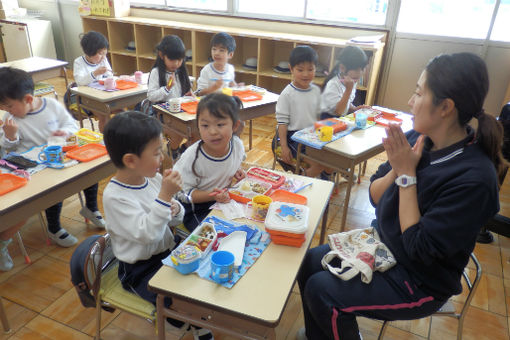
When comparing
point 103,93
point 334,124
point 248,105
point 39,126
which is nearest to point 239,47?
point 248,105

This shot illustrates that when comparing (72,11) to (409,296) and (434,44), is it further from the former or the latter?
(409,296)

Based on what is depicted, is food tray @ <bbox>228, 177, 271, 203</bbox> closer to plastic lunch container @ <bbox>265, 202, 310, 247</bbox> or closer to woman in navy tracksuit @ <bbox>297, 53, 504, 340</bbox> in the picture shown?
plastic lunch container @ <bbox>265, 202, 310, 247</bbox>

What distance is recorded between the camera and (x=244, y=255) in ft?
3.90

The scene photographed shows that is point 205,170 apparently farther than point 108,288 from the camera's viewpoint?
Yes

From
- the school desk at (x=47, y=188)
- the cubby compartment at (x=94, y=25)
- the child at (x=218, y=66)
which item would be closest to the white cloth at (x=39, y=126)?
the school desk at (x=47, y=188)

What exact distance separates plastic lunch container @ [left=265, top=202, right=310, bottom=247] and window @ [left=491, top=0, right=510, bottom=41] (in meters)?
3.79

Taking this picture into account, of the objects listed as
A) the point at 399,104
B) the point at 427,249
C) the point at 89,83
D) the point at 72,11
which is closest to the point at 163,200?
the point at 427,249

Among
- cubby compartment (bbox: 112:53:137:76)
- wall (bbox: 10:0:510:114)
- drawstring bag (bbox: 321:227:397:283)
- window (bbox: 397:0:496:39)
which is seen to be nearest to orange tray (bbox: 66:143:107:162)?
drawstring bag (bbox: 321:227:397:283)

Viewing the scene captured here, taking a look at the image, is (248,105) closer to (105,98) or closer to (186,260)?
(105,98)

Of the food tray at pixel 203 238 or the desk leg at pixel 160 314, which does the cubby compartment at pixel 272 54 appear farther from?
the desk leg at pixel 160 314

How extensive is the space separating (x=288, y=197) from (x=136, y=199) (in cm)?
60

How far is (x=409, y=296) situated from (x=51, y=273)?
1.83 metres

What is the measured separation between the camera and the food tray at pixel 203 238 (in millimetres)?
1181

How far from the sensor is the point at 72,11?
5.87 m
